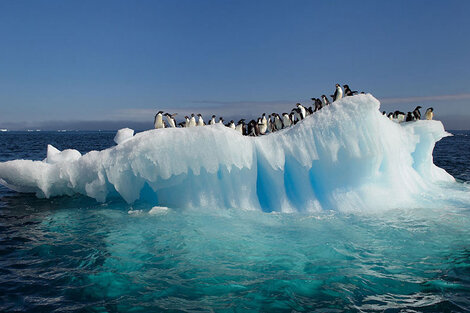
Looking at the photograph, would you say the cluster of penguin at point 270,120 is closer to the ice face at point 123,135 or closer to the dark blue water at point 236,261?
the ice face at point 123,135

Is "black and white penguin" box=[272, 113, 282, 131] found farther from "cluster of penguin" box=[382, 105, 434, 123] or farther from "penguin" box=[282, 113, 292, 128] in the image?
"cluster of penguin" box=[382, 105, 434, 123]

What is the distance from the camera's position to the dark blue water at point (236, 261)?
Answer: 5082mm

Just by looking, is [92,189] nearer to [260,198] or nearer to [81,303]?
[260,198]

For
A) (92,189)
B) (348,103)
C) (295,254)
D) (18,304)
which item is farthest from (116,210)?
(348,103)

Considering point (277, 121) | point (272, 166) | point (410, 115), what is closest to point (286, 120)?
point (277, 121)

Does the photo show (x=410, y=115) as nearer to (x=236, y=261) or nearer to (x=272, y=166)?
(x=272, y=166)

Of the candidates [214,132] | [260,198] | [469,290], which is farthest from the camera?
[260,198]

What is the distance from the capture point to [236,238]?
24.7ft

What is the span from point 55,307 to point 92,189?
5.53 meters

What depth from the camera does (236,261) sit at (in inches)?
252

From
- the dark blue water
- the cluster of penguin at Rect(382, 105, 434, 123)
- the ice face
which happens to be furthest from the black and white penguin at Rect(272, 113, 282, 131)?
the dark blue water

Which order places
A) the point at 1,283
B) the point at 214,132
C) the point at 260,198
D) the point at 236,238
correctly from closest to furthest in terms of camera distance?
the point at 1,283, the point at 236,238, the point at 214,132, the point at 260,198

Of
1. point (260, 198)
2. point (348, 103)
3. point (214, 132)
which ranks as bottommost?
point (260, 198)

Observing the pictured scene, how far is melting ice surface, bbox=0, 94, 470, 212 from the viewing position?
9.05m
